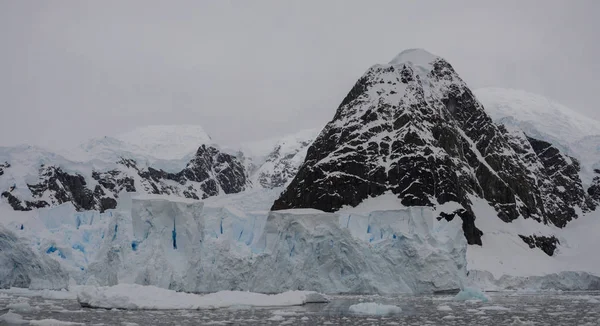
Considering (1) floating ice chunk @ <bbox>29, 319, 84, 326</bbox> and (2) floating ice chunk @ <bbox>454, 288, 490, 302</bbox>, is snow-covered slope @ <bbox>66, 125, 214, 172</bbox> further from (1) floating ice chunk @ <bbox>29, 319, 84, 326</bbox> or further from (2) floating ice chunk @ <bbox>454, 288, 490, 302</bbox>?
(1) floating ice chunk @ <bbox>29, 319, 84, 326</bbox>

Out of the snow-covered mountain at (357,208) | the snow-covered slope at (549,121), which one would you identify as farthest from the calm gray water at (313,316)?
the snow-covered slope at (549,121)

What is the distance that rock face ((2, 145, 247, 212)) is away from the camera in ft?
387

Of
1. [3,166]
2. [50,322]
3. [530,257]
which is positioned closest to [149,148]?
[3,166]

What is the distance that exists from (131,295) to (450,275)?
2709cm

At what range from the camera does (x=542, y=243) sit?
8869 cm

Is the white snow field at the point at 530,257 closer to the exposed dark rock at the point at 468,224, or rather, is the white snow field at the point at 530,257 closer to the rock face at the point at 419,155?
the exposed dark rock at the point at 468,224

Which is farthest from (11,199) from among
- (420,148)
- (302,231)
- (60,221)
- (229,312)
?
(229,312)

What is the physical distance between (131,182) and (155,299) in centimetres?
11200

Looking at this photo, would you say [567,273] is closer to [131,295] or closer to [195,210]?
[195,210]

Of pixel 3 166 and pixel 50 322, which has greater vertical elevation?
pixel 3 166

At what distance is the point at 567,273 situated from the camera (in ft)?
222

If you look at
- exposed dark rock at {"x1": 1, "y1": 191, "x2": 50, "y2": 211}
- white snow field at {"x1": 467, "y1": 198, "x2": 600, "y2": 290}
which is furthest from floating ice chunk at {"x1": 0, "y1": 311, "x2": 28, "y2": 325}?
exposed dark rock at {"x1": 1, "y1": 191, "x2": 50, "y2": 211}

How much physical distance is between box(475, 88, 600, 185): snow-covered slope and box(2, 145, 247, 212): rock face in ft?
218

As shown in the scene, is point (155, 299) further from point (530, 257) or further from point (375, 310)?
point (530, 257)
